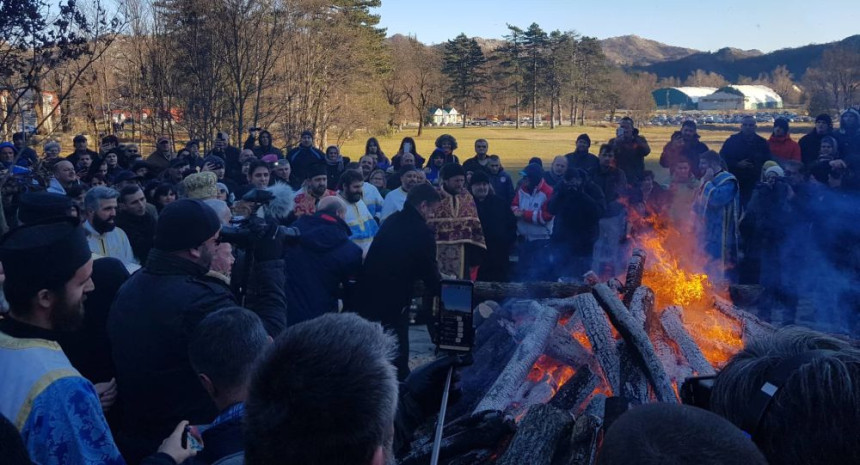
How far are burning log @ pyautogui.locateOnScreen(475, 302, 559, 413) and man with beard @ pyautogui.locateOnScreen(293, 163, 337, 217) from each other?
3.37 m

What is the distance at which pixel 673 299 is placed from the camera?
675 cm

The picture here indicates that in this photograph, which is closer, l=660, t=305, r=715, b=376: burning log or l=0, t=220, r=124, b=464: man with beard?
l=0, t=220, r=124, b=464: man with beard

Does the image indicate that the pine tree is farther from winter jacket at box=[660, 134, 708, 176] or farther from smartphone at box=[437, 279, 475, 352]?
smartphone at box=[437, 279, 475, 352]

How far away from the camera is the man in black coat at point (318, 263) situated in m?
5.26

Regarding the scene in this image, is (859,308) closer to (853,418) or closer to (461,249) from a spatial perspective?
(461,249)

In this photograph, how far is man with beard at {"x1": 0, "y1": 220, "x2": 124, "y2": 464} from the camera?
206 centimetres

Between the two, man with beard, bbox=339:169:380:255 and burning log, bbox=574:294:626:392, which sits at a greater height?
man with beard, bbox=339:169:380:255

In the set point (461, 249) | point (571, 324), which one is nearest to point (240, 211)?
point (461, 249)

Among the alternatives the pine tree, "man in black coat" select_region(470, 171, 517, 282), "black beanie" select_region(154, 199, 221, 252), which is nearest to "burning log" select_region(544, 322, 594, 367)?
"man in black coat" select_region(470, 171, 517, 282)

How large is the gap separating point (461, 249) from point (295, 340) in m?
Result: 6.16

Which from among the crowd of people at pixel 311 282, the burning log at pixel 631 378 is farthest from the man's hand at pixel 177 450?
the burning log at pixel 631 378

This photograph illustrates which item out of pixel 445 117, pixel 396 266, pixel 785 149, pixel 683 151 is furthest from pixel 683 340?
pixel 445 117

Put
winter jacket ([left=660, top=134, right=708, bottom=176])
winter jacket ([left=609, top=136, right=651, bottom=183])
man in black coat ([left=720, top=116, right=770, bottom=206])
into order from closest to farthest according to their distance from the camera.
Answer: man in black coat ([left=720, top=116, right=770, bottom=206]) → winter jacket ([left=660, top=134, right=708, bottom=176]) → winter jacket ([left=609, top=136, right=651, bottom=183])

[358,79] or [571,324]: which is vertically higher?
[358,79]
